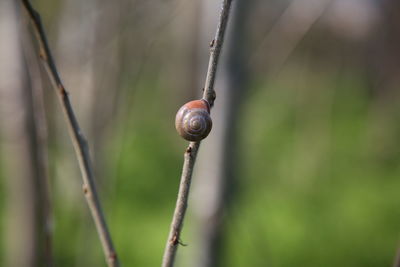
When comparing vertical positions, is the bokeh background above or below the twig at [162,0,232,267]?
above

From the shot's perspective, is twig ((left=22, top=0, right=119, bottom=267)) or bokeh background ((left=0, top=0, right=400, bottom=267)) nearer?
twig ((left=22, top=0, right=119, bottom=267))

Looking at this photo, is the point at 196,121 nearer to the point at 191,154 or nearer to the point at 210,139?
the point at 191,154

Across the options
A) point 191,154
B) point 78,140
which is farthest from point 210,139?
point 191,154

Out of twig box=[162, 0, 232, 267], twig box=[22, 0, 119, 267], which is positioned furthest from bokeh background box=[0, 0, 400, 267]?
twig box=[162, 0, 232, 267]

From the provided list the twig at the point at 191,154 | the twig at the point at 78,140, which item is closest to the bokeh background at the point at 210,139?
the twig at the point at 78,140

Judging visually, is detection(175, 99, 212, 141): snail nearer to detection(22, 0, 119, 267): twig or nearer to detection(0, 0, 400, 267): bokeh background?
detection(22, 0, 119, 267): twig

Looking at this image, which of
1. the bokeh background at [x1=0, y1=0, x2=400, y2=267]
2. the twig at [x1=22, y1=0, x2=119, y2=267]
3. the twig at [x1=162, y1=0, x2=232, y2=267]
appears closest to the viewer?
the twig at [x1=162, y1=0, x2=232, y2=267]
